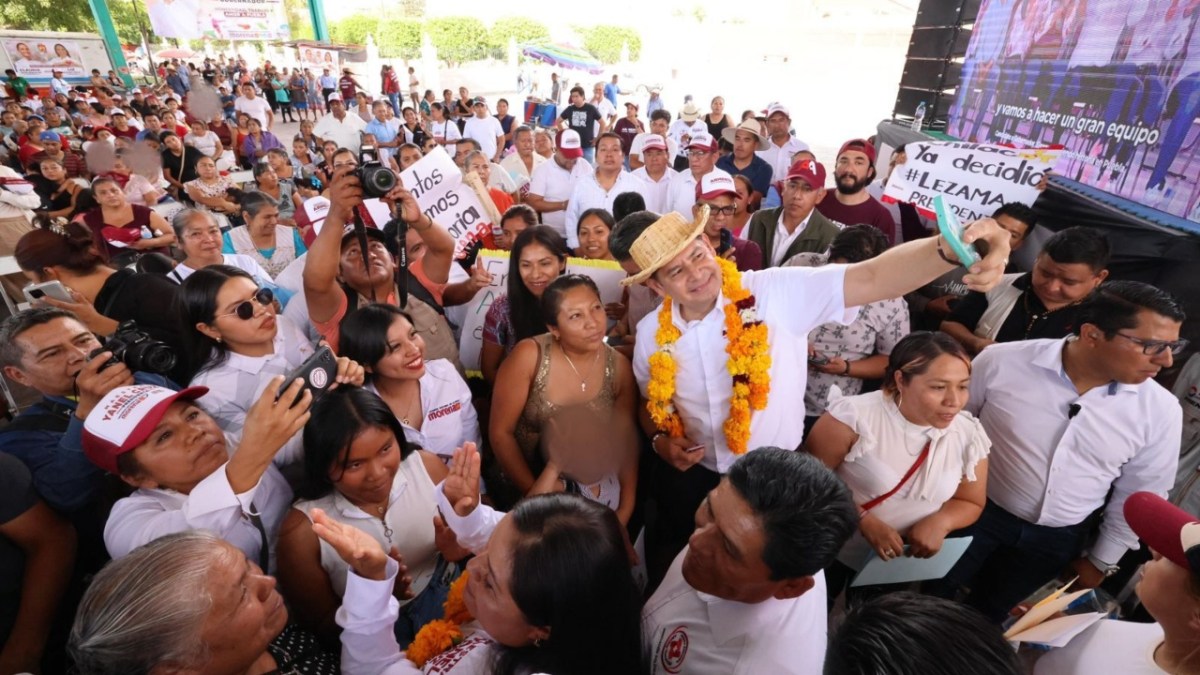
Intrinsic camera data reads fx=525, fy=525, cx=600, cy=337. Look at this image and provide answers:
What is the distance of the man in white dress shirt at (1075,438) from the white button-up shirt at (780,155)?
5.15 meters

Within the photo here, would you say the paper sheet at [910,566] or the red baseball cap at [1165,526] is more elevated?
the red baseball cap at [1165,526]

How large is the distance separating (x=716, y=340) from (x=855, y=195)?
9.76 ft

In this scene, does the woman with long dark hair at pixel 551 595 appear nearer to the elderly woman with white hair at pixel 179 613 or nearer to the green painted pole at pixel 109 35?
the elderly woman with white hair at pixel 179 613

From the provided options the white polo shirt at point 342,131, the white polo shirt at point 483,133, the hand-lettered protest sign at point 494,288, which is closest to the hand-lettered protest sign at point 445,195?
the hand-lettered protest sign at point 494,288

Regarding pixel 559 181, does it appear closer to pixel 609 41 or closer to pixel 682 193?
pixel 682 193

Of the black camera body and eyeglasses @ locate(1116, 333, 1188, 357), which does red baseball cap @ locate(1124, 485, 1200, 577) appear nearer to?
eyeglasses @ locate(1116, 333, 1188, 357)

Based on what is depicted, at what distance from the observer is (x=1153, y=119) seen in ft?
13.4

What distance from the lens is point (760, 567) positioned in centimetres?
136

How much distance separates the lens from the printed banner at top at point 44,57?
1830cm

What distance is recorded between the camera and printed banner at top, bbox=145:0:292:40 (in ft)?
63.2

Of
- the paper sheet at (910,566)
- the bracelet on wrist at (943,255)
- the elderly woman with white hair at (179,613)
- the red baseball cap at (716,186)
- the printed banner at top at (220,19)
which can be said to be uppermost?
the printed banner at top at (220,19)

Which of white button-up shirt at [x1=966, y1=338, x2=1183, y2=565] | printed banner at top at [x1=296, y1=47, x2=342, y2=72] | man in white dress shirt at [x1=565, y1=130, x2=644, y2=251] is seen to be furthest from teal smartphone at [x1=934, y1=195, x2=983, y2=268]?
printed banner at top at [x1=296, y1=47, x2=342, y2=72]

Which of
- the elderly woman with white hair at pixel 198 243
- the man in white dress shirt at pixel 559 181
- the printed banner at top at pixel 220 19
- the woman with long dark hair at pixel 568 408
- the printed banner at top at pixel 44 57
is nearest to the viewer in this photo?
the woman with long dark hair at pixel 568 408

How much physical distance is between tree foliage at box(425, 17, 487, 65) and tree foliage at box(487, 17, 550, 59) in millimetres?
679
